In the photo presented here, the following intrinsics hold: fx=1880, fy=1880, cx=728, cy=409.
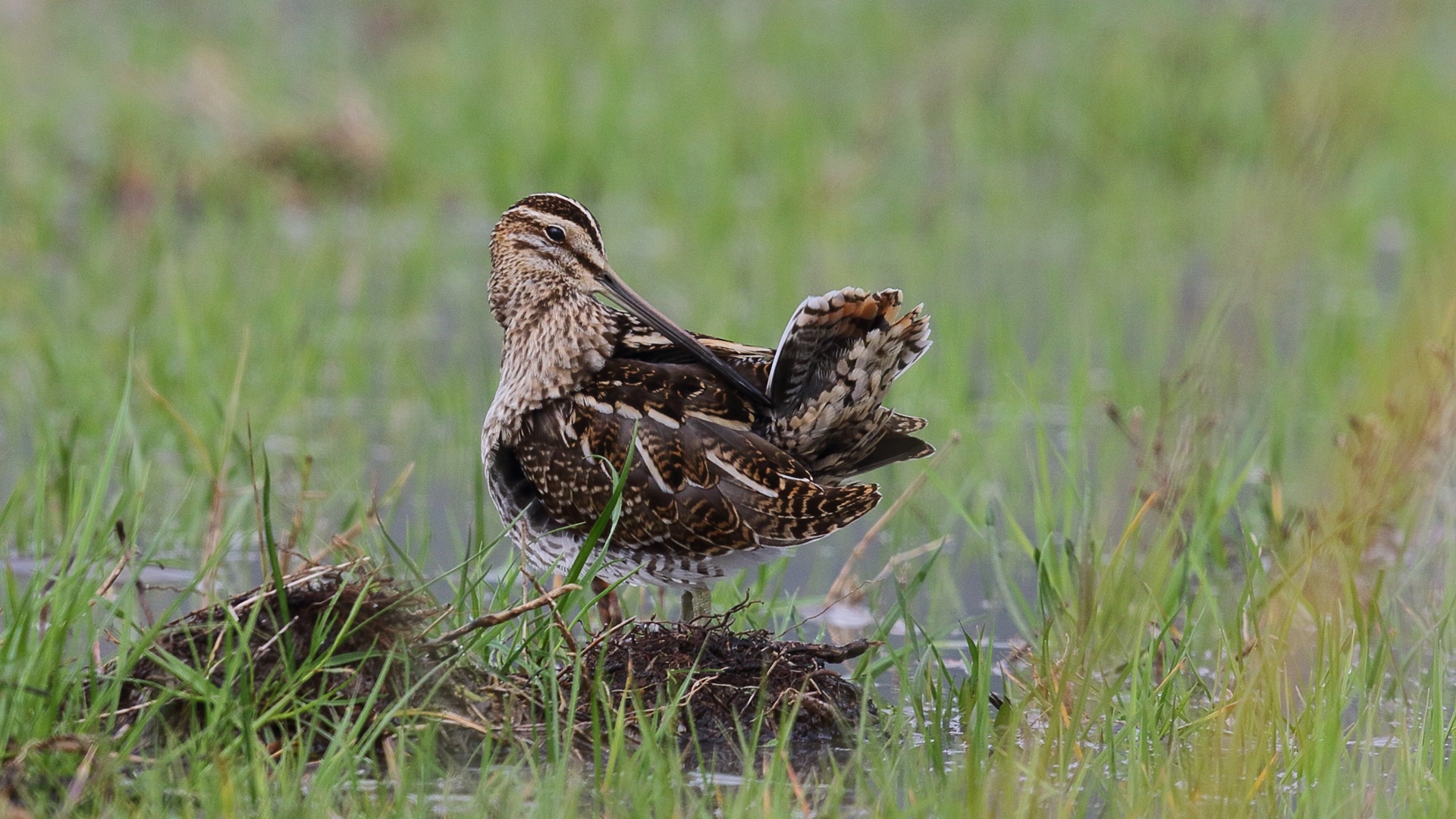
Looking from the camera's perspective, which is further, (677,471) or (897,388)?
(897,388)

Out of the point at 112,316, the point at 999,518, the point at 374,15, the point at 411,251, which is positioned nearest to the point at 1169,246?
the point at 411,251

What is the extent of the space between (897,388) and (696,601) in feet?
9.34

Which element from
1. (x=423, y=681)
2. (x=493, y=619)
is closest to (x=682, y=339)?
(x=493, y=619)

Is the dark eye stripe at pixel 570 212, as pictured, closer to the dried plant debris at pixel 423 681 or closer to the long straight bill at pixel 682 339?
the long straight bill at pixel 682 339

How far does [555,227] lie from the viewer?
4398 millimetres

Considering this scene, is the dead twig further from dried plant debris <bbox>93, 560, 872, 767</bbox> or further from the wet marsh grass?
the wet marsh grass

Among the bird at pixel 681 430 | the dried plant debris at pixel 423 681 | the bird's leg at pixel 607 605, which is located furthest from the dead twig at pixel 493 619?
the bird's leg at pixel 607 605

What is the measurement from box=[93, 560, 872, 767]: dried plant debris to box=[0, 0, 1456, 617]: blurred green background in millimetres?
608

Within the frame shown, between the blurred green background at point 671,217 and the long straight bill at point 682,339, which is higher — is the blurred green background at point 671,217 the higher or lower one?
the higher one

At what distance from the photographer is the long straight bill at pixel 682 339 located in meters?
4.05

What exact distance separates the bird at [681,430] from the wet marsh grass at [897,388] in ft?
0.73

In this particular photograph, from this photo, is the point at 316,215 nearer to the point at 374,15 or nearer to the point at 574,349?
the point at 374,15

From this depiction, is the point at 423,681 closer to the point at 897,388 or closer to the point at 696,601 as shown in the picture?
the point at 696,601

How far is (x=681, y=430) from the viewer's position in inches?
156
